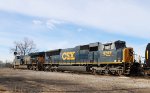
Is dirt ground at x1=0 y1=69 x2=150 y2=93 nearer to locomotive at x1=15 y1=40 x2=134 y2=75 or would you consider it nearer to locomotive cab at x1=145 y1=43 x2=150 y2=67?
locomotive cab at x1=145 y1=43 x2=150 y2=67

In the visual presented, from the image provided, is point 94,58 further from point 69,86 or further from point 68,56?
point 69,86

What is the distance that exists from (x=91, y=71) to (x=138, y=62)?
25.0ft

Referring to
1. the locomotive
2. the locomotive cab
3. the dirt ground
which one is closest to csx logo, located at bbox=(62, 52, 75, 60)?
the locomotive

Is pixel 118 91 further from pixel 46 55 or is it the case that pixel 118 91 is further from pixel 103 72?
pixel 46 55

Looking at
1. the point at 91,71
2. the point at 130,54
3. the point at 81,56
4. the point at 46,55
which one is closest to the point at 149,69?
the point at 130,54

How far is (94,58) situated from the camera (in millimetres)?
34156

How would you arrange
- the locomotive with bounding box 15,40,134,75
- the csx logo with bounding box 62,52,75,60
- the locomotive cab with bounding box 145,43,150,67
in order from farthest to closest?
the csx logo with bounding box 62,52,75,60
the locomotive with bounding box 15,40,134,75
the locomotive cab with bounding box 145,43,150,67

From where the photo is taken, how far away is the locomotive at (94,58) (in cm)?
2959

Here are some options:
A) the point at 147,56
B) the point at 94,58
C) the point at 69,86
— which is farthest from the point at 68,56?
the point at 69,86

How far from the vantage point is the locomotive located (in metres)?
29.6

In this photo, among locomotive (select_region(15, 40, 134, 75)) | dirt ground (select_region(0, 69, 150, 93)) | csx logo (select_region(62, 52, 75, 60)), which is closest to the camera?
dirt ground (select_region(0, 69, 150, 93))

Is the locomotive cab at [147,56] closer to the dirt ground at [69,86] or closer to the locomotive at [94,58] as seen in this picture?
the locomotive at [94,58]

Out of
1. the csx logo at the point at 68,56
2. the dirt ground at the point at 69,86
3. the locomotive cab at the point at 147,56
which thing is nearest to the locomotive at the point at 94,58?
the csx logo at the point at 68,56

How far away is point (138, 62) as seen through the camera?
28781mm
